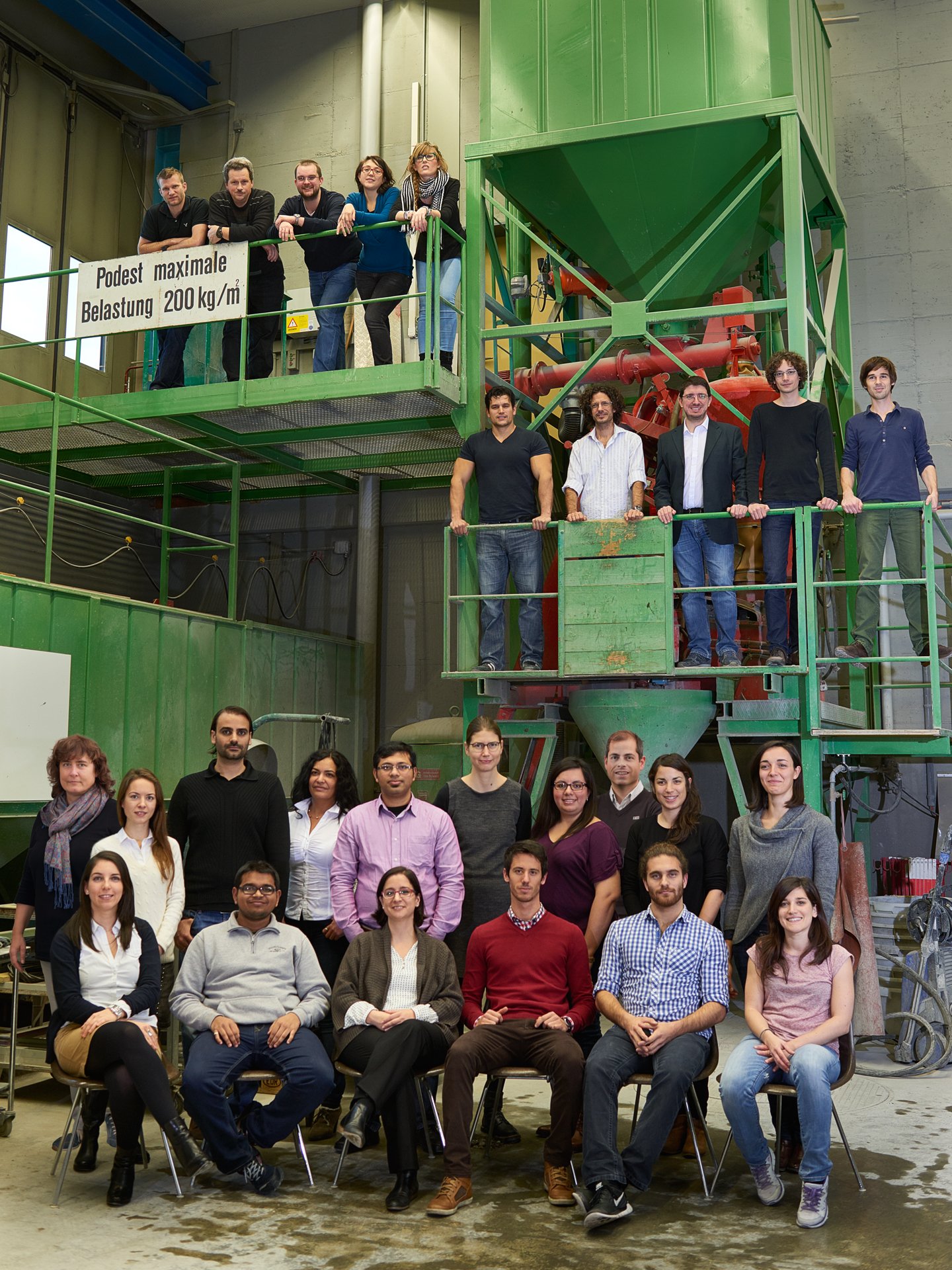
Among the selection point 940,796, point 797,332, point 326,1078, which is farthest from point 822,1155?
point 940,796

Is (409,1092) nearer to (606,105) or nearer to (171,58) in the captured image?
(606,105)

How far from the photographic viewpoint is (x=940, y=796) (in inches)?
455

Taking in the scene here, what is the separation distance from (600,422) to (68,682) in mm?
4336

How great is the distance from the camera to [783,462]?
7.91 m

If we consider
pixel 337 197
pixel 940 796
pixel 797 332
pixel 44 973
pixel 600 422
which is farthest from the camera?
pixel 940 796

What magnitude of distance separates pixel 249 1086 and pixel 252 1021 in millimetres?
297

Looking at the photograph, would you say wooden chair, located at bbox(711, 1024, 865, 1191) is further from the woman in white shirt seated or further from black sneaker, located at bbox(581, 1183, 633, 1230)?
the woman in white shirt seated

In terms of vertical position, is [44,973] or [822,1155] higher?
[44,973]

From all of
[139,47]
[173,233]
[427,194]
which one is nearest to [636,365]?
[427,194]

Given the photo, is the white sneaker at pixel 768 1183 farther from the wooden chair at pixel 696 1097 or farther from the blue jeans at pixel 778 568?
the blue jeans at pixel 778 568

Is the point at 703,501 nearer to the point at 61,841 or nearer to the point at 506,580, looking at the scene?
the point at 506,580

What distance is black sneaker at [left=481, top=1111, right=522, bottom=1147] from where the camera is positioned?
19.4 feet

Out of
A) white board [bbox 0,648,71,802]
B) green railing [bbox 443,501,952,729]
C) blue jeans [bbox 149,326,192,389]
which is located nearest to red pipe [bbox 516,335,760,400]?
green railing [bbox 443,501,952,729]

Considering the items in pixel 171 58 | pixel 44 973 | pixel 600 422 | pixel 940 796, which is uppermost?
pixel 171 58
